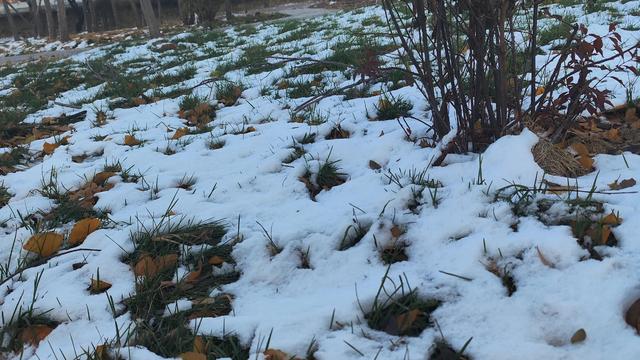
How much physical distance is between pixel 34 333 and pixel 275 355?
874 millimetres

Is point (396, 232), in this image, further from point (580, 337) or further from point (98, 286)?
point (98, 286)

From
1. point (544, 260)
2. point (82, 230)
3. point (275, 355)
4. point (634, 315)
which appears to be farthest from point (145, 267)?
point (634, 315)

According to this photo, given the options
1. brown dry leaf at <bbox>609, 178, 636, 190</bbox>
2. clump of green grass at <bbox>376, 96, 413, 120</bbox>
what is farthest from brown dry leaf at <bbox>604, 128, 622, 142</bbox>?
clump of green grass at <bbox>376, 96, 413, 120</bbox>

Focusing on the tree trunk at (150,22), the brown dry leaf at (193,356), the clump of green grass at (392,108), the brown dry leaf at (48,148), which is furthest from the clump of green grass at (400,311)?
the tree trunk at (150,22)

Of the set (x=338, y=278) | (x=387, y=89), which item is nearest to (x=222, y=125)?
(x=387, y=89)

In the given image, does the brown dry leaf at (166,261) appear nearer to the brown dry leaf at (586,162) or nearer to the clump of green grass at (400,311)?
the clump of green grass at (400,311)

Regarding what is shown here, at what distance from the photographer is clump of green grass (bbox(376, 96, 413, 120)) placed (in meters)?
3.40

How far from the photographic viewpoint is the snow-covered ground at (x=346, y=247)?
149cm

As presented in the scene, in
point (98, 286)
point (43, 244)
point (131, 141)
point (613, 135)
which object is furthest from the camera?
point (131, 141)

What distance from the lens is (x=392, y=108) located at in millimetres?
3402

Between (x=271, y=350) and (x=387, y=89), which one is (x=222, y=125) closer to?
(x=387, y=89)

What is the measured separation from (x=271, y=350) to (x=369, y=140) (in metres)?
1.69

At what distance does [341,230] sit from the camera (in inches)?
81.7

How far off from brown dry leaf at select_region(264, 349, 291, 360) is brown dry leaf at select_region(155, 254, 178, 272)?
685 mm
